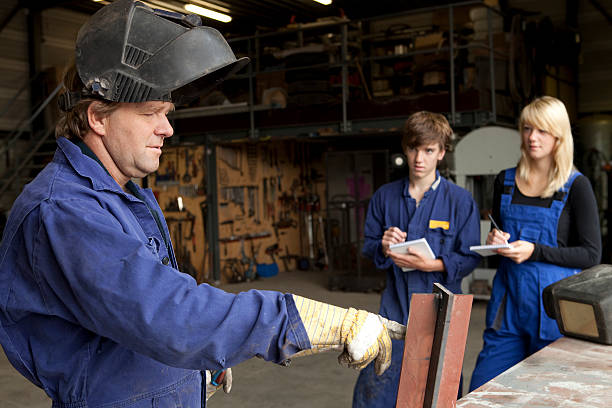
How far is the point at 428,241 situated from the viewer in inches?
121

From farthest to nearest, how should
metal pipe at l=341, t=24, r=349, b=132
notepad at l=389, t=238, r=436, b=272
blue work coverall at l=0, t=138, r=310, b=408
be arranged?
metal pipe at l=341, t=24, r=349, b=132 < notepad at l=389, t=238, r=436, b=272 < blue work coverall at l=0, t=138, r=310, b=408

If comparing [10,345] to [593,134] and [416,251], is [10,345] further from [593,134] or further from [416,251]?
[593,134]

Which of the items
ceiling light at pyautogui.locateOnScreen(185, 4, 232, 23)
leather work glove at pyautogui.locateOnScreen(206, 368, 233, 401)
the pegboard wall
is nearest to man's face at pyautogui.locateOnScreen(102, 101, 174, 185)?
leather work glove at pyautogui.locateOnScreen(206, 368, 233, 401)

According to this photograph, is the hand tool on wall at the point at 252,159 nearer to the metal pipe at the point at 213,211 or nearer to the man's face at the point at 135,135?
the metal pipe at the point at 213,211

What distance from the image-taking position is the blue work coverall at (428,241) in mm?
2938

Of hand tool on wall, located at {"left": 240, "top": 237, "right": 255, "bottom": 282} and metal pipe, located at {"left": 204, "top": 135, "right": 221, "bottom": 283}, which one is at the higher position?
metal pipe, located at {"left": 204, "top": 135, "right": 221, "bottom": 283}

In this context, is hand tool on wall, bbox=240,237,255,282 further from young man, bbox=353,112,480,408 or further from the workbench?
the workbench

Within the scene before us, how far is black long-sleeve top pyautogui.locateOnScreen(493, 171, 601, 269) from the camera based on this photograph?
2695 mm

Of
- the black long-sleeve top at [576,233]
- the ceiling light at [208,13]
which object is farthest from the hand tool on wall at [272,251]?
the black long-sleeve top at [576,233]

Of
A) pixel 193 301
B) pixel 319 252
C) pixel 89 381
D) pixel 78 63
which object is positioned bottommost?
pixel 319 252

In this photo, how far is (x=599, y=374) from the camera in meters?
1.97

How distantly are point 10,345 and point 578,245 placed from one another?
92.4 inches

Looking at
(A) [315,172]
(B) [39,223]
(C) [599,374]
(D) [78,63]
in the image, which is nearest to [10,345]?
Result: (B) [39,223]

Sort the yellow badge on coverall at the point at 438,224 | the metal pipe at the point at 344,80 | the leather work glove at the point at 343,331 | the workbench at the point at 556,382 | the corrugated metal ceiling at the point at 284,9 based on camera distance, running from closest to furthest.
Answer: the leather work glove at the point at 343,331 < the workbench at the point at 556,382 < the yellow badge on coverall at the point at 438,224 < the metal pipe at the point at 344,80 < the corrugated metal ceiling at the point at 284,9
